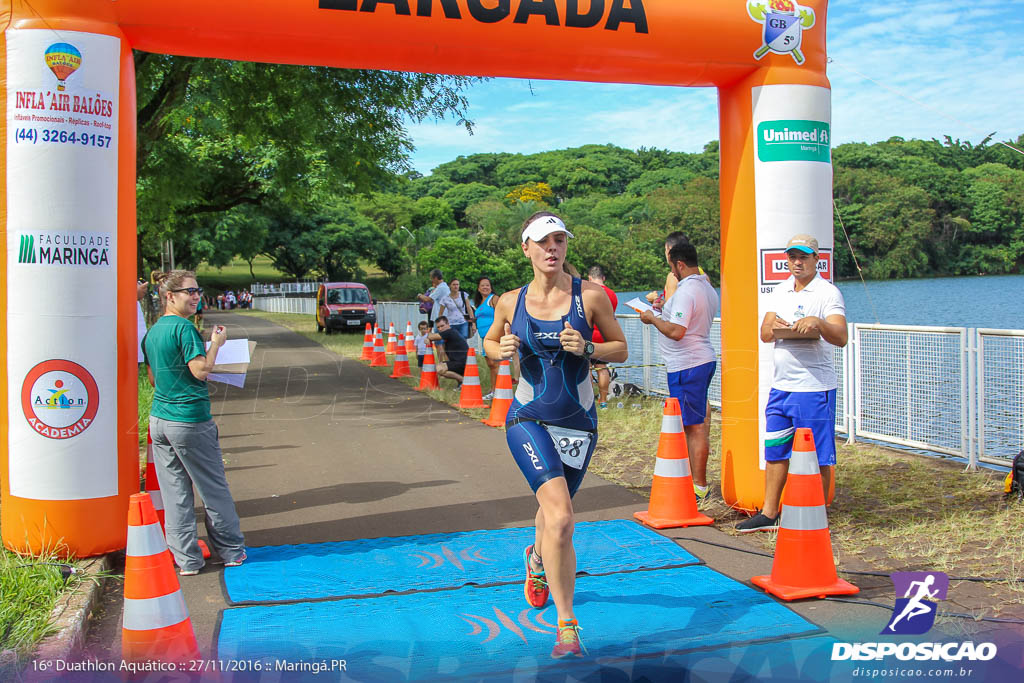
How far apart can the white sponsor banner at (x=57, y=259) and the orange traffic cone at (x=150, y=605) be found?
171 centimetres

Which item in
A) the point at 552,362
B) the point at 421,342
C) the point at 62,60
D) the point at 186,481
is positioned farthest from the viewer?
the point at 421,342

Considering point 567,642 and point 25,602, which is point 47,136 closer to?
point 25,602

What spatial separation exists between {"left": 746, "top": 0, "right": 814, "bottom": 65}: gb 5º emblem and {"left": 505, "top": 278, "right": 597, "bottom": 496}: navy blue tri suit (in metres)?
3.32

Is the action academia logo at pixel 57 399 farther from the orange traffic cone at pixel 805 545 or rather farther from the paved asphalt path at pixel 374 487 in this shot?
the orange traffic cone at pixel 805 545

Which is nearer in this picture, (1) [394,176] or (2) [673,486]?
(2) [673,486]

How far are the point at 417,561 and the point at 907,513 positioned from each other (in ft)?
12.5

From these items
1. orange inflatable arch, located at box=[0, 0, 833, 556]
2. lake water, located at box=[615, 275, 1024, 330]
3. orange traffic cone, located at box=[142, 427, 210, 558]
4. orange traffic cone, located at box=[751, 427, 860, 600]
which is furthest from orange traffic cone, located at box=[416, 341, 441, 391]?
orange traffic cone, located at box=[751, 427, 860, 600]

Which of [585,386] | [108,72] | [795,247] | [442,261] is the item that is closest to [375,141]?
[108,72]

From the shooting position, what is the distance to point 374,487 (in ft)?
25.5

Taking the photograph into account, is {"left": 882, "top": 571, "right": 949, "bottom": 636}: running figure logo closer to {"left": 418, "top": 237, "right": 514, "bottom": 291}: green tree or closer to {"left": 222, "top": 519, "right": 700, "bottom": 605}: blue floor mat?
{"left": 222, "top": 519, "right": 700, "bottom": 605}: blue floor mat

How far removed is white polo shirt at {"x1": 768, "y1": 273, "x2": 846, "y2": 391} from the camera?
18.0 feet

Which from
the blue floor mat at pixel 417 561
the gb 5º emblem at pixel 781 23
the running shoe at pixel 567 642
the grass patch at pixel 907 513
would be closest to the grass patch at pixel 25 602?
the blue floor mat at pixel 417 561

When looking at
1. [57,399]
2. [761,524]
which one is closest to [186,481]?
[57,399]

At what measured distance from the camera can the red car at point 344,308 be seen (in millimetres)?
32906
